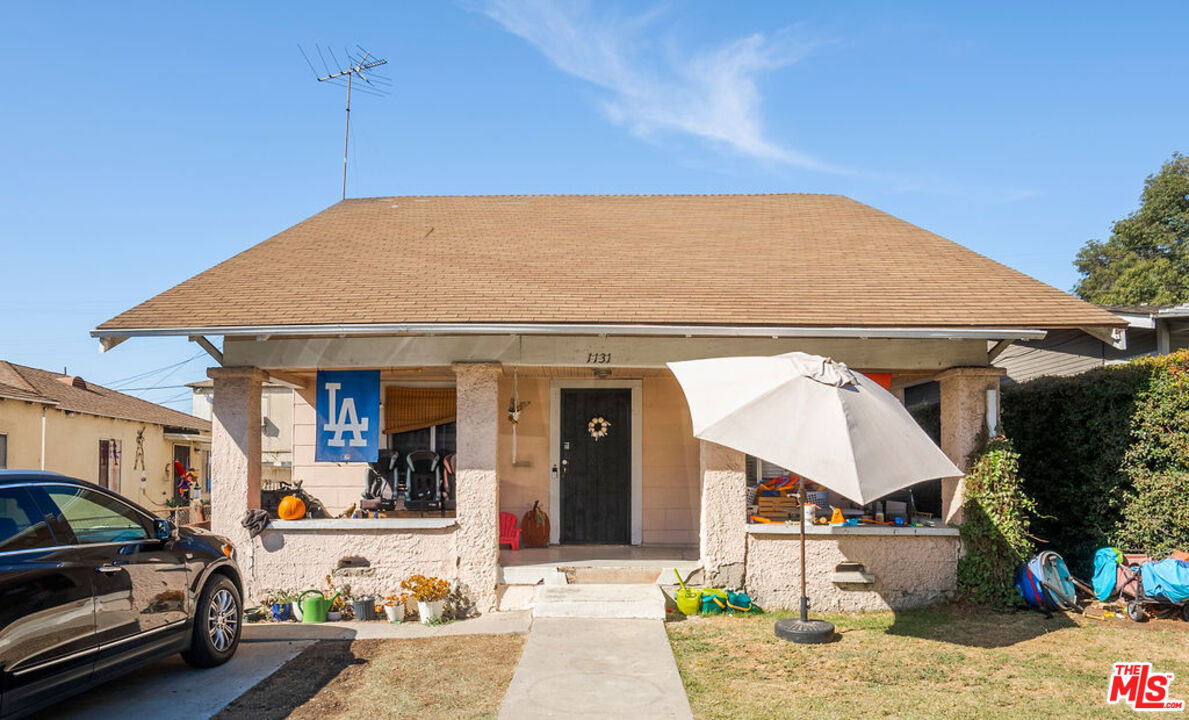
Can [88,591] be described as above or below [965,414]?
below

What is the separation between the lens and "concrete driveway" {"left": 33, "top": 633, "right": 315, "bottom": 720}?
5574 mm

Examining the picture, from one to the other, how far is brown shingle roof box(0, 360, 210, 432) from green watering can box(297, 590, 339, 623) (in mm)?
11649

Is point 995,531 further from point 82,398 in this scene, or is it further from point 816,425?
point 82,398

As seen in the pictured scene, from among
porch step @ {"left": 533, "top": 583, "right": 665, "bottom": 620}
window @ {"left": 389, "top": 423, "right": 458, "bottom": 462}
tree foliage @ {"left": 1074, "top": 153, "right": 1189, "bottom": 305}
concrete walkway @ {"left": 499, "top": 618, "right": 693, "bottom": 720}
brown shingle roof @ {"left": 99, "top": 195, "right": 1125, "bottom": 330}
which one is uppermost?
tree foliage @ {"left": 1074, "top": 153, "right": 1189, "bottom": 305}

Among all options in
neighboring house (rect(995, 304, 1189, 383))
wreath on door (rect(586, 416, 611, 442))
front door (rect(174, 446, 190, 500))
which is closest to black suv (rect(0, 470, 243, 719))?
wreath on door (rect(586, 416, 611, 442))

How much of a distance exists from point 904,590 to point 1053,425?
9.69 feet

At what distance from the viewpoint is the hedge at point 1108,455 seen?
8133mm

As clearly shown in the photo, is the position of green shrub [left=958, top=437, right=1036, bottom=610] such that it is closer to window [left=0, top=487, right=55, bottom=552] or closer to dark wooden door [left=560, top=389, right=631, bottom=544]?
dark wooden door [left=560, top=389, right=631, bottom=544]

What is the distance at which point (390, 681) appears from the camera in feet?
20.6

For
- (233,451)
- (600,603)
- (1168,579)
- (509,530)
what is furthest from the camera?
(509,530)

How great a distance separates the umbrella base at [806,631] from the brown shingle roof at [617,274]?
2.96 m

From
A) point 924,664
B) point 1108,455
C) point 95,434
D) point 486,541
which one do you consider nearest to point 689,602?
point 486,541

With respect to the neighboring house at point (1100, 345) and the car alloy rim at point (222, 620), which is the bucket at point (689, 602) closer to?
the car alloy rim at point (222, 620)

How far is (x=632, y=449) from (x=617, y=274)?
2.79 metres
